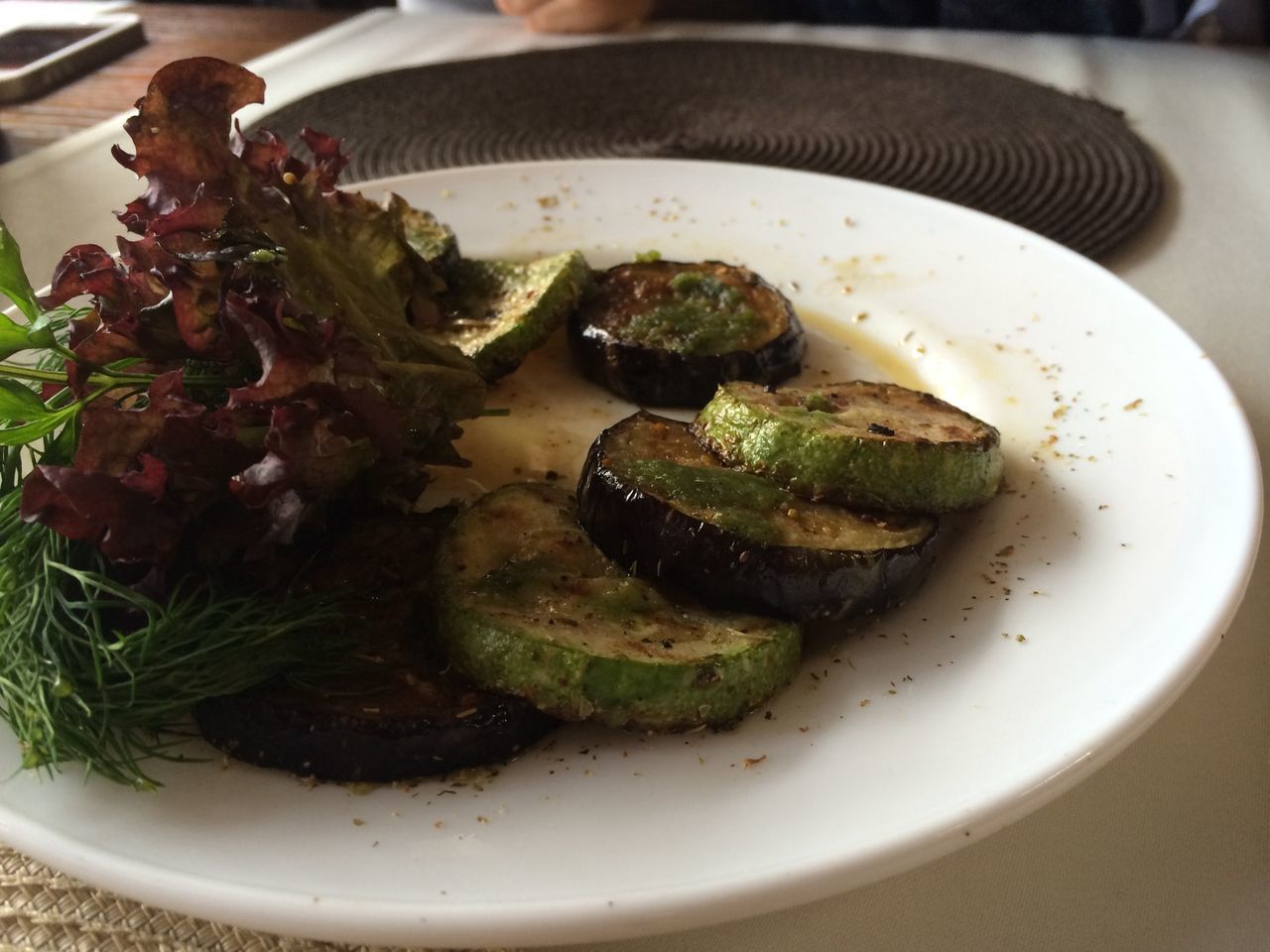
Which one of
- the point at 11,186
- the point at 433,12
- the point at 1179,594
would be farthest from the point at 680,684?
the point at 433,12

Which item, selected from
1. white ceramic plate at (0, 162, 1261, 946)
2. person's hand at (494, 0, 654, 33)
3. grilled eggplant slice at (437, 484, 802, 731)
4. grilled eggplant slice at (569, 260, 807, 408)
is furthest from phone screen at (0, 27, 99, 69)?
grilled eggplant slice at (437, 484, 802, 731)

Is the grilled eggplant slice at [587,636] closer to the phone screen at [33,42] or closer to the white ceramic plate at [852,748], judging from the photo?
the white ceramic plate at [852,748]

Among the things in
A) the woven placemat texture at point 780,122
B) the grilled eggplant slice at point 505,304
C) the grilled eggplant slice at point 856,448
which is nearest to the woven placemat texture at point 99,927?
the grilled eggplant slice at point 856,448

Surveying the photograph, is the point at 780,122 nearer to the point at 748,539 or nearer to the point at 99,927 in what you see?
the point at 748,539

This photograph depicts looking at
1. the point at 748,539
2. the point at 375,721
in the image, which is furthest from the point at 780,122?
the point at 375,721

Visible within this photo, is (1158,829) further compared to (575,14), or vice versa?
(575,14)

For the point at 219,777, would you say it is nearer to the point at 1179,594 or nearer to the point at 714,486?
the point at 714,486
